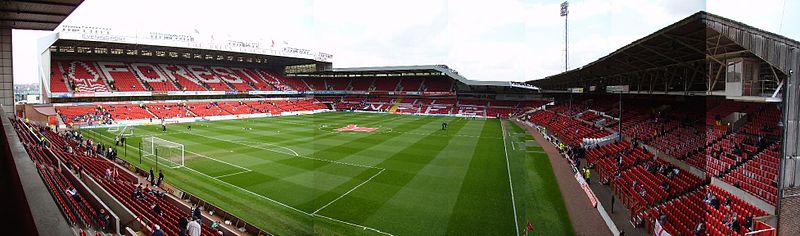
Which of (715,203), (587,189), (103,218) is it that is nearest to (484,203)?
(587,189)

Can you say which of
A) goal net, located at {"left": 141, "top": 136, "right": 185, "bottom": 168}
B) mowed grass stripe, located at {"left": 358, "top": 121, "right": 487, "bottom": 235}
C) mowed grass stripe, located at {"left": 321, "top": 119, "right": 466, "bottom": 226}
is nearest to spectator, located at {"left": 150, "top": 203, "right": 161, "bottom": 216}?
Result: mowed grass stripe, located at {"left": 321, "top": 119, "right": 466, "bottom": 226}

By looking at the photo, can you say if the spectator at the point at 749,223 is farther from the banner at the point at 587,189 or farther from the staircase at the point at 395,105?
the staircase at the point at 395,105

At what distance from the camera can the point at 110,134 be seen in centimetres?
2303

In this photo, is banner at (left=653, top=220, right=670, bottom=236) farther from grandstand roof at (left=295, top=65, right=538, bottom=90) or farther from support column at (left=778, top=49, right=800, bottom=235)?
grandstand roof at (left=295, top=65, right=538, bottom=90)

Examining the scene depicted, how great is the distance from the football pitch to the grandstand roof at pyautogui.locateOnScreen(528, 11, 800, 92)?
363cm

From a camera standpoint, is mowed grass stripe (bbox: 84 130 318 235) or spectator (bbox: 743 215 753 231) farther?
mowed grass stripe (bbox: 84 130 318 235)

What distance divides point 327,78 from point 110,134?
28120 mm

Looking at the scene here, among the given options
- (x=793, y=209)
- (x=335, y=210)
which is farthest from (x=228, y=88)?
(x=793, y=209)

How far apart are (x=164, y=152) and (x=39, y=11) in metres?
9.04

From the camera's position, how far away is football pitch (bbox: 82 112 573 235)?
7.76 metres

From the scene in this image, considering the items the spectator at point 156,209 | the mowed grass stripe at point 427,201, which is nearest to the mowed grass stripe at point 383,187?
the mowed grass stripe at point 427,201

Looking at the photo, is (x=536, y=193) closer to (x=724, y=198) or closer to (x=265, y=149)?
(x=724, y=198)

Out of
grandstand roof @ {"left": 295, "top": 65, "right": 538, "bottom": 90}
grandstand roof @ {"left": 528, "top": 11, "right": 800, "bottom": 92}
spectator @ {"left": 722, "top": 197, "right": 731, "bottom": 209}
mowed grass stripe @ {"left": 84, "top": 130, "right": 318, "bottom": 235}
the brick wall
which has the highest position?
grandstand roof @ {"left": 295, "top": 65, "right": 538, "bottom": 90}

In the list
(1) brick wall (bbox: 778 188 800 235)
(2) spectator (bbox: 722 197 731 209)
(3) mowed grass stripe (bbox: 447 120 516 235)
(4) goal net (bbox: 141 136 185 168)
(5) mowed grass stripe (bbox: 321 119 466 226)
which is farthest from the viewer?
(4) goal net (bbox: 141 136 185 168)
